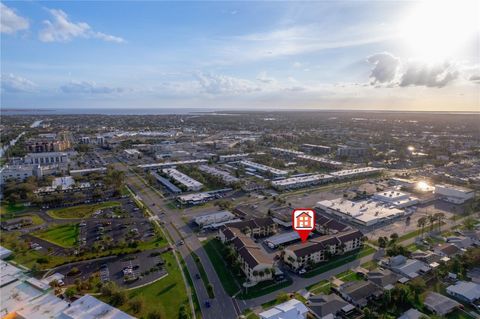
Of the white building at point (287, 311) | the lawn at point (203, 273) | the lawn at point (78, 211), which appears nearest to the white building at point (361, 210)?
the white building at point (287, 311)

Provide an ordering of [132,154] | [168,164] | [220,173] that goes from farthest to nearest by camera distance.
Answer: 1. [132,154]
2. [168,164]
3. [220,173]

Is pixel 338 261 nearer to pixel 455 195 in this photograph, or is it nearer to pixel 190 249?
pixel 190 249

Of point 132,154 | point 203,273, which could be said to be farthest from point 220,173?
point 203,273

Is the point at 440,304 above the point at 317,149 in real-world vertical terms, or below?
below

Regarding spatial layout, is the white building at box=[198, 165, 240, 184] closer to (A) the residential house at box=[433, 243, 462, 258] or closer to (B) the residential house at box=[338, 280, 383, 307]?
(A) the residential house at box=[433, 243, 462, 258]

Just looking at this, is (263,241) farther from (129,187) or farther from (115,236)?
(129,187)

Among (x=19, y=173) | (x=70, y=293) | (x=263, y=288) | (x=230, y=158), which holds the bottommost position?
(x=263, y=288)

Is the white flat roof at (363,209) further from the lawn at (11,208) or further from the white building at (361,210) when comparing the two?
the lawn at (11,208)

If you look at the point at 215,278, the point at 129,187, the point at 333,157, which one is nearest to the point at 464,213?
the point at 215,278
